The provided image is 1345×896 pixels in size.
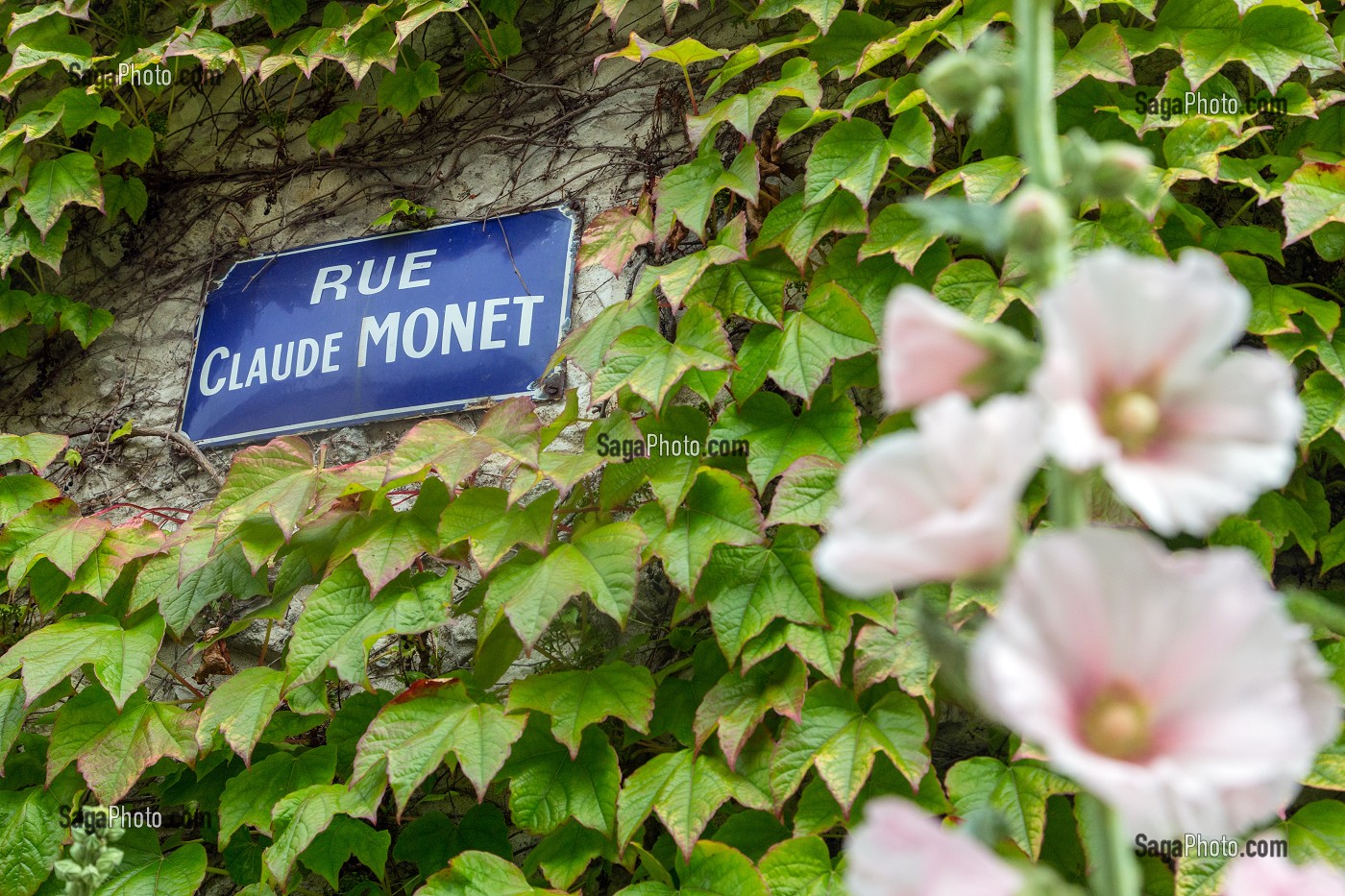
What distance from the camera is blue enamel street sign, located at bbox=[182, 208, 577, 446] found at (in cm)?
188

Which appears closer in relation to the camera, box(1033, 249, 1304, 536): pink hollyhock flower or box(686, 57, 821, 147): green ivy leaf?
box(1033, 249, 1304, 536): pink hollyhock flower

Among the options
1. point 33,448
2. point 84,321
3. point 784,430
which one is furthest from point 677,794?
point 84,321

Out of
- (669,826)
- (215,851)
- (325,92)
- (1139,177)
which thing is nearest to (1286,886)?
(1139,177)

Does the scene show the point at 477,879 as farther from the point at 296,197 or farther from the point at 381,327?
the point at 296,197

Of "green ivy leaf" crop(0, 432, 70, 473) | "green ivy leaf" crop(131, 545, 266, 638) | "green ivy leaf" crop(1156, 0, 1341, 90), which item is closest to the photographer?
"green ivy leaf" crop(1156, 0, 1341, 90)

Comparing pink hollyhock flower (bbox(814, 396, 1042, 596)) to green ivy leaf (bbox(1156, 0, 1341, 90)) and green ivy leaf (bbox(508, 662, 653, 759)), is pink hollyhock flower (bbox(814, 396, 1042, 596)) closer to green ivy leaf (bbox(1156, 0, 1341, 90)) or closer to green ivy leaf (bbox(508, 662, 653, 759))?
green ivy leaf (bbox(508, 662, 653, 759))

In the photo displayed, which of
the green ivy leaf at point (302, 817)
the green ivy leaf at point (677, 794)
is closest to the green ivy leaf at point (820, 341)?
the green ivy leaf at point (677, 794)

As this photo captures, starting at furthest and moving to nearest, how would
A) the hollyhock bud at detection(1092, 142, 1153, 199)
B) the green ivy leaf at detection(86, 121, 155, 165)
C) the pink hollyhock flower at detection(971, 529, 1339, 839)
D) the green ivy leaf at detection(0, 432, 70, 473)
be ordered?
1. the green ivy leaf at detection(86, 121, 155, 165)
2. the green ivy leaf at detection(0, 432, 70, 473)
3. the hollyhock bud at detection(1092, 142, 1153, 199)
4. the pink hollyhock flower at detection(971, 529, 1339, 839)

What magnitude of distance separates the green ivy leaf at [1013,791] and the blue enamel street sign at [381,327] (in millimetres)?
996

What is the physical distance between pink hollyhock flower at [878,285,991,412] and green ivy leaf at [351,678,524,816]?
1044 mm

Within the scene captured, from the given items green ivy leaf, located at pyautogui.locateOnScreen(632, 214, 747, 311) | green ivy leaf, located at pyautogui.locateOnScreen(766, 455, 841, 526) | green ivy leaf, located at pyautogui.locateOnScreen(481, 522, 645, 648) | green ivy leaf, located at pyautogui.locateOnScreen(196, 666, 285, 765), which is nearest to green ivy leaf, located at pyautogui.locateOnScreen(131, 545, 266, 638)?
green ivy leaf, located at pyautogui.locateOnScreen(196, 666, 285, 765)

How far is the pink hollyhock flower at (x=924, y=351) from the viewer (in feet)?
1.14

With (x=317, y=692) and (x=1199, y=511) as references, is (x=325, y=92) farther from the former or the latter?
(x=1199, y=511)

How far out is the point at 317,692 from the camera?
153 cm
